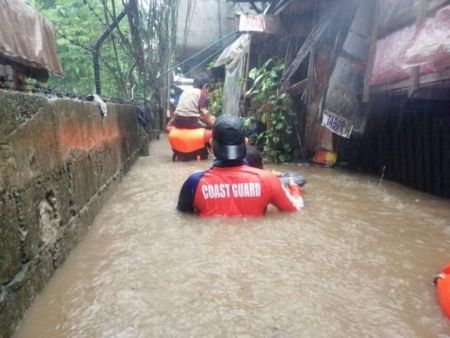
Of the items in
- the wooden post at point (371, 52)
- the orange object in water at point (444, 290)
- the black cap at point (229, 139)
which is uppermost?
the wooden post at point (371, 52)

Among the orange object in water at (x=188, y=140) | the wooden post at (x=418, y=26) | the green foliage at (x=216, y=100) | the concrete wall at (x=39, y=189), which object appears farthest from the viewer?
the green foliage at (x=216, y=100)

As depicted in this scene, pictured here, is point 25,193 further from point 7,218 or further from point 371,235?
point 371,235

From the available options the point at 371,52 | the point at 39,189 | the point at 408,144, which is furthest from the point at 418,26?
the point at 39,189

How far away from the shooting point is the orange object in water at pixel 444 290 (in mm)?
2103

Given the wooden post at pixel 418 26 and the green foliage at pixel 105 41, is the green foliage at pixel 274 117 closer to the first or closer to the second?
the wooden post at pixel 418 26

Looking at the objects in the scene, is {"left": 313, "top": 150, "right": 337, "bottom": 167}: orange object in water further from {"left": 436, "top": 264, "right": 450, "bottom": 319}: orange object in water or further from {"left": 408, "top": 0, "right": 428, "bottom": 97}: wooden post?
{"left": 436, "top": 264, "right": 450, "bottom": 319}: orange object in water

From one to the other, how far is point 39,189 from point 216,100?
10327mm

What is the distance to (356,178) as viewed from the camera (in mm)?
6004

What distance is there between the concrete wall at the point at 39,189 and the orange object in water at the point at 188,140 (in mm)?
3612

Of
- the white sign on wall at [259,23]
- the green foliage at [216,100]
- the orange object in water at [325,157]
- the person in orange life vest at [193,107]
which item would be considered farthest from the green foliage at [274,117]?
the green foliage at [216,100]

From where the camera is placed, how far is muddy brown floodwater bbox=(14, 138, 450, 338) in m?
2.02

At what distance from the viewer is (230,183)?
347 centimetres

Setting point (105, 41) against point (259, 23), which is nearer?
point (259, 23)

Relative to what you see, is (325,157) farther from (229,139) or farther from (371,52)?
(229,139)
